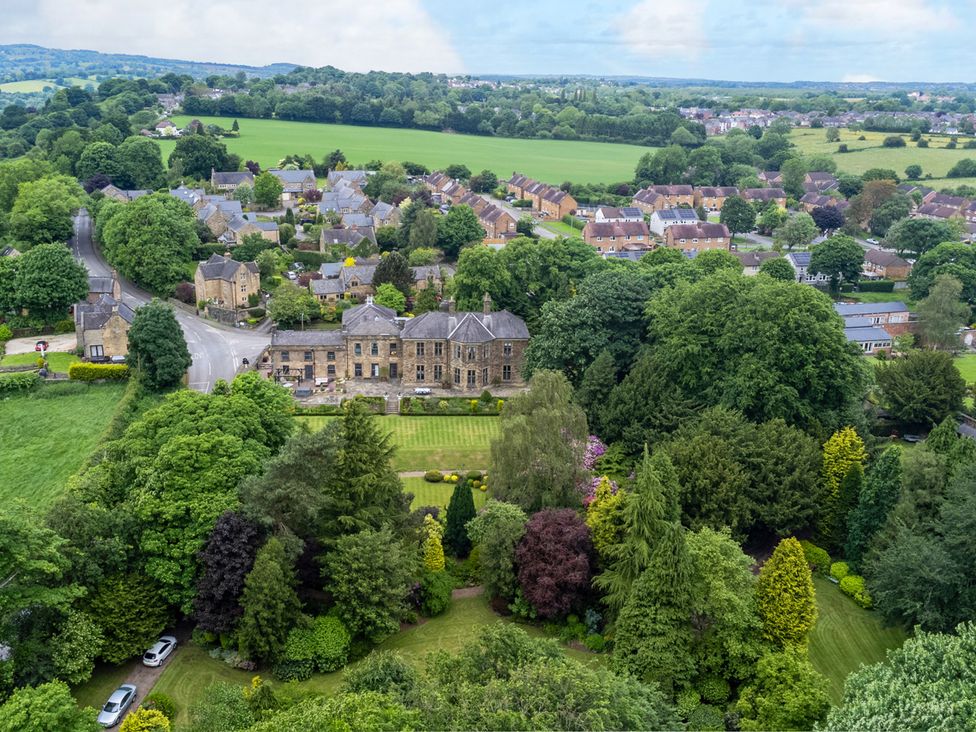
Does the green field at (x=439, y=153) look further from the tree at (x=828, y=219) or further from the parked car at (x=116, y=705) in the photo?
the parked car at (x=116, y=705)

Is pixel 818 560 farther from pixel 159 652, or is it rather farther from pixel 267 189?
pixel 267 189

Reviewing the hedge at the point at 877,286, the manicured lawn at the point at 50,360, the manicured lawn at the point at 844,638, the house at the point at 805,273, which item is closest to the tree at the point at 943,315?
the house at the point at 805,273

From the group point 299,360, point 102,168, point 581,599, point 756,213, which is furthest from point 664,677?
point 102,168

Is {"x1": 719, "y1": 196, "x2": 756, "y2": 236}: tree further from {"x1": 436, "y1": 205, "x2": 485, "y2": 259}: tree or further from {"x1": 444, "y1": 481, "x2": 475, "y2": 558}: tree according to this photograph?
{"x1": 444, "y1": 481, "x2": 475, "y2": 558}: tree

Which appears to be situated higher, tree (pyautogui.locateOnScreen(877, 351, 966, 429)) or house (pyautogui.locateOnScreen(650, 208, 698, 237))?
house (pyautogui.locateOnScreen(650, 208, 698, 237))

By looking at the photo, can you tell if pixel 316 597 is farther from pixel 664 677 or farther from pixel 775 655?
pixel 775 655

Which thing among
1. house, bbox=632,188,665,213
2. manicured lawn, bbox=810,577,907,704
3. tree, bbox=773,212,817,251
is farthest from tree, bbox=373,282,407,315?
house, bbox=632,188,665,213
